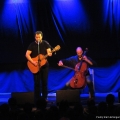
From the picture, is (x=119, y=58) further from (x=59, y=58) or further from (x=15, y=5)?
(x=15, y=5)

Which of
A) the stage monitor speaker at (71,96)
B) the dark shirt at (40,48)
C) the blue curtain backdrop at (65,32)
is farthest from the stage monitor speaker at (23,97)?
the blue curtain backdrop at (65,32)

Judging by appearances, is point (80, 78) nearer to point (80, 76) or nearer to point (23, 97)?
point (80, 76)

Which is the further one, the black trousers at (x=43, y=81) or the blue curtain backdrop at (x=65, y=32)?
the blue curtain backdrop at (x=65, y=32)

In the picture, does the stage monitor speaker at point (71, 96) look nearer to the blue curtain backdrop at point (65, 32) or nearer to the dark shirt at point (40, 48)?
the dark shirt at point (40, 48)

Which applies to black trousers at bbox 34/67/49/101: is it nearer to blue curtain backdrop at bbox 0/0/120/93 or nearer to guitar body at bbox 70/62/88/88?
guitar body at bbox 70/62/88/88

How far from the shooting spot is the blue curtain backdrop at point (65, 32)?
36.0ft

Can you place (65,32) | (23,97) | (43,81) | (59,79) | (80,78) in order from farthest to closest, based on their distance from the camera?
(59,79)
(65,32)
(80,78)
(43,81)
(23,97)

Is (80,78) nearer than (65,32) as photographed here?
Yes

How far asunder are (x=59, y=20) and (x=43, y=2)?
0.85 metres

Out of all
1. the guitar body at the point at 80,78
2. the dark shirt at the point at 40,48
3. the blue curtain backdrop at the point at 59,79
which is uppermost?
the dark shirt at the point at 40,48

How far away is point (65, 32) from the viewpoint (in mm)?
11062

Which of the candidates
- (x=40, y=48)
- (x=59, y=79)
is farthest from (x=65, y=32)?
(x=40, y=48)

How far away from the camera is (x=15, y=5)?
441 inches

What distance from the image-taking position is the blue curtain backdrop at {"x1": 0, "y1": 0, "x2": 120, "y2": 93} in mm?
10961
